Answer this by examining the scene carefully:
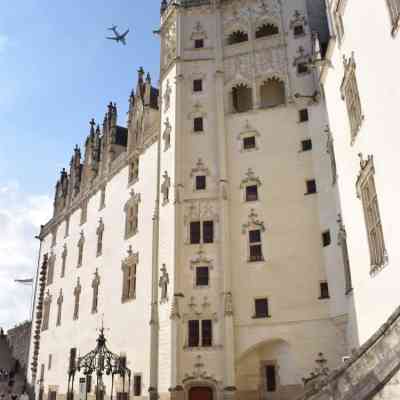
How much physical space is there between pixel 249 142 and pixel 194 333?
1039 centimetres

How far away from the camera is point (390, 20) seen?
11.6 metres

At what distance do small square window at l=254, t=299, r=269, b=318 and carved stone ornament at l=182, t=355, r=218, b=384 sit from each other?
10.9 feet

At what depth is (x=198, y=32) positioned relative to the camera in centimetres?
2872

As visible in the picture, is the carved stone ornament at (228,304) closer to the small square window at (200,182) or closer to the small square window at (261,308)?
the small square window at (261,308)

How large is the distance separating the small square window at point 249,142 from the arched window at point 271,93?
2.65 metres

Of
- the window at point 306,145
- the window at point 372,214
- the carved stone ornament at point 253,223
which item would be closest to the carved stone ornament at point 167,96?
the window at point 306,145

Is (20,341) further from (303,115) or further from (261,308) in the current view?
(303,115)

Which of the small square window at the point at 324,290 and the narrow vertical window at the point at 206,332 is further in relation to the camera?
the narrow vertical window at the point at 206,332

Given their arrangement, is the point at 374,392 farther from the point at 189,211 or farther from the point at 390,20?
the point at 189,211

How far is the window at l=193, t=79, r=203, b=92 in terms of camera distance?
27.3m

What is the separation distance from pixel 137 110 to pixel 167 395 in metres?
19.1

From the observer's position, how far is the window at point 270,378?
2094 cm

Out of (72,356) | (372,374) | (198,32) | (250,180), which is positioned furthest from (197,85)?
(372,374)

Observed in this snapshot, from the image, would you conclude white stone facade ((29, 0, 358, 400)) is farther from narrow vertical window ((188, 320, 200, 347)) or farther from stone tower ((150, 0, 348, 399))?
narrow vertical window ((188, 320, 200, 347))
